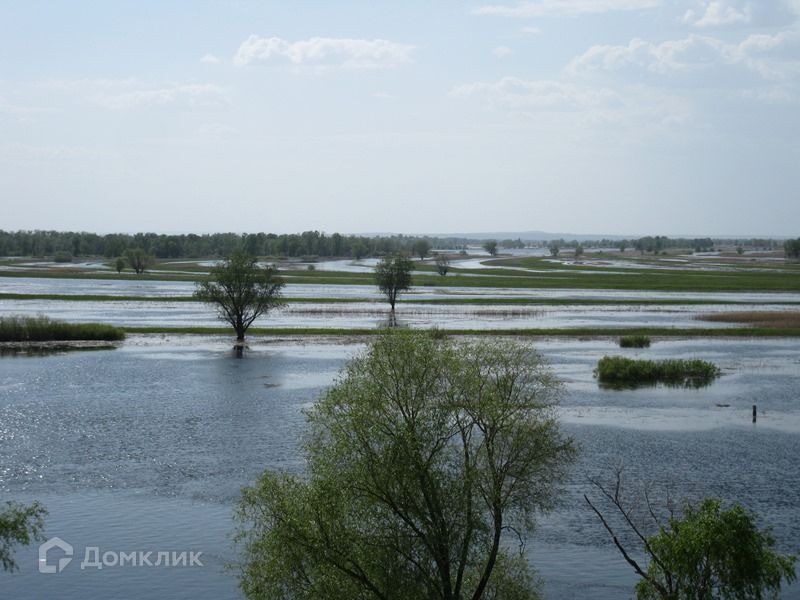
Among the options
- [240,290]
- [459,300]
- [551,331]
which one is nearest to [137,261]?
[459,300]

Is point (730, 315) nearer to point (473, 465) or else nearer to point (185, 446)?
point (185, 446)

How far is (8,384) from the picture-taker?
52.9 metres

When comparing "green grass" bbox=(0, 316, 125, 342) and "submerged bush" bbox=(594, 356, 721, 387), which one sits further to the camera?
"green grass" bbox=(0, 316, 125, 342)

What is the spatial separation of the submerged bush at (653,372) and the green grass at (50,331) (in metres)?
38.2

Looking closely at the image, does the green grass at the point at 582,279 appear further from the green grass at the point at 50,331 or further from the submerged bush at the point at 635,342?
the green grass at the point at 50,331

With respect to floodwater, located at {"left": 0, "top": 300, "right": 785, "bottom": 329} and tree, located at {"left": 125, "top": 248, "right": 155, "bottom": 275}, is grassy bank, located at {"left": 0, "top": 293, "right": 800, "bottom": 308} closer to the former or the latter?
floodwater, located at {"left": 0, "top": 300, "right": 785, "bottom": 329}

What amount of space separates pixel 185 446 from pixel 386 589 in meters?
19.7

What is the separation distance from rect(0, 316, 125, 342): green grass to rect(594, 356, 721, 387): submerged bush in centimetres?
3823

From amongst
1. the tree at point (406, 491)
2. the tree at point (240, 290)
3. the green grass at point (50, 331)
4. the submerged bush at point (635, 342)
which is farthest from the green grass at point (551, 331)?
the tree at point (406, 491)

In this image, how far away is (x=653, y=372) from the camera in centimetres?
5653

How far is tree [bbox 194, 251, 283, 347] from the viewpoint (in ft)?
242

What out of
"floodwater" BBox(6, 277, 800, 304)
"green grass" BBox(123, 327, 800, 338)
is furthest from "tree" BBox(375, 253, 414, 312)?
"green grass" BBox(123, 327, 800, 338)

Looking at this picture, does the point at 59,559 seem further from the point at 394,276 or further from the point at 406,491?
the point at 394,276

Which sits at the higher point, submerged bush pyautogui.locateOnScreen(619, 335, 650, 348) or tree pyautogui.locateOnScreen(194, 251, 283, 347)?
tree pyautogui.locateOnScreen(194, 251, 283, 347)
